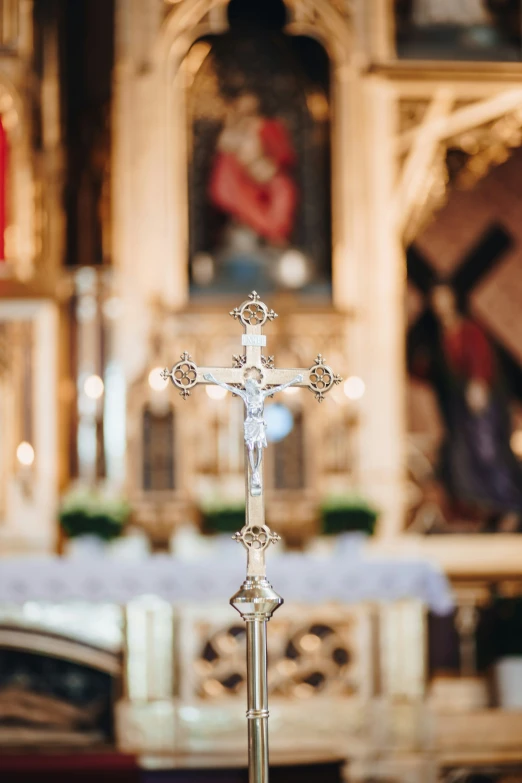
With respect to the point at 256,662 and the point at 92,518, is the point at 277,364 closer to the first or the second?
the point at 92,518

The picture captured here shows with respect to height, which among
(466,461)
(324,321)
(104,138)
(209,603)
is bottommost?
(209,603)

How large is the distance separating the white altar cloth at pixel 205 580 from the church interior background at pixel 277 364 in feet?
0.05

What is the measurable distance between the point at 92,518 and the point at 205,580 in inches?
35.5

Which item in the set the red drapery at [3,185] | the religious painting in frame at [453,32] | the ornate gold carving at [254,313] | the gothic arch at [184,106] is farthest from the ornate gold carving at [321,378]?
the religious painting in frame at [453,32]

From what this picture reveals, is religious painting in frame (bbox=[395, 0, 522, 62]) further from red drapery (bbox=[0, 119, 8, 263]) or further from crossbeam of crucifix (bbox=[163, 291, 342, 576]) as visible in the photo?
crossbeam of crucifix (bbox=[163, 291, 342, 576])

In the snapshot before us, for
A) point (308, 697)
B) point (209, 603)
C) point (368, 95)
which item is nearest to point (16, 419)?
point (209, 603)

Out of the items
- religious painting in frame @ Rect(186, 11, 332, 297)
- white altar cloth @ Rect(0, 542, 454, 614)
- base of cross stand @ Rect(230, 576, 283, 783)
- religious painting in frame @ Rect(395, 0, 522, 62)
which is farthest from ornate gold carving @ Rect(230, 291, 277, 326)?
religious painting in frame @ Rect(395, 0, 522, 62)

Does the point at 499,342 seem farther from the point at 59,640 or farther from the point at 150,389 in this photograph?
the point at 59,640

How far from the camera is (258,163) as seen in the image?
8484 mm

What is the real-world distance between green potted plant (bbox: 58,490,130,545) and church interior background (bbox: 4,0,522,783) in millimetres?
12

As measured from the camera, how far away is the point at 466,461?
845cm

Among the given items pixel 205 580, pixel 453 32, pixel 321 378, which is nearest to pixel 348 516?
pixel 205 580

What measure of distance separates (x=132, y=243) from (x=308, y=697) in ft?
Result: 9.45

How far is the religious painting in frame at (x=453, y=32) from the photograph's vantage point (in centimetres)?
866
